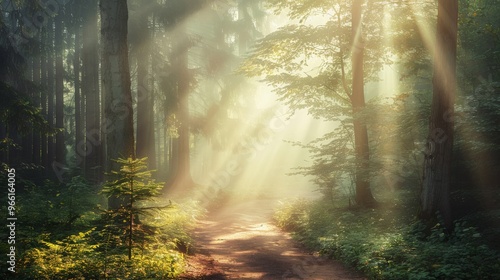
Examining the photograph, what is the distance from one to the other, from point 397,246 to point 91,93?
687 inches

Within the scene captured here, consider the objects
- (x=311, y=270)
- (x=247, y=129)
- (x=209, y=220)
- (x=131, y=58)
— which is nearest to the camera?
(x=311, y=270)

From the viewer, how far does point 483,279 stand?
20.2 feet

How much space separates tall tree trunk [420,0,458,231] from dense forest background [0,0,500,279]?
1.4 inches

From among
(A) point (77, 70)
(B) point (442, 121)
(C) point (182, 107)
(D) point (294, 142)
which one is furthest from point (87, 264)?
(A) point (77, 70)

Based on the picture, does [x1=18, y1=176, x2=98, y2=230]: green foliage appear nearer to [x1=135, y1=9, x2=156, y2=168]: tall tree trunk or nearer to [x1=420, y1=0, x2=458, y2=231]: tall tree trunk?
[x1=135, y1=9, x2=156, y2=168]: tall tree trunk

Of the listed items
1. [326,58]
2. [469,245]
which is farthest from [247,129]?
[469,245]

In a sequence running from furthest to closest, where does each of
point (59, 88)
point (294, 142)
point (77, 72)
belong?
1. point (77, 72)
2. point (59, 88)
3. point (294, 142)

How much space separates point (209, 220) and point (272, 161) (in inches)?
1588

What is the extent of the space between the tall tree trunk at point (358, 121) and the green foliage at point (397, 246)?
38.3 inches

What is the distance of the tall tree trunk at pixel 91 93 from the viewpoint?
20.3m

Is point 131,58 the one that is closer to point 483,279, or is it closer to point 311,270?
point 311,270

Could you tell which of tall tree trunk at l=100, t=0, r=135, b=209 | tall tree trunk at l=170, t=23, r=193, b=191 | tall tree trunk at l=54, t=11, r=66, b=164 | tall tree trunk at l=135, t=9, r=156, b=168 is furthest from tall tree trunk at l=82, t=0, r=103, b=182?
tall tree trunk at l=100, t=0, r=135, b=209

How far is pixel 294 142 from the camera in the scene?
14703 millimetres

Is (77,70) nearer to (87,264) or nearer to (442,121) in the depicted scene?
(87,264)
